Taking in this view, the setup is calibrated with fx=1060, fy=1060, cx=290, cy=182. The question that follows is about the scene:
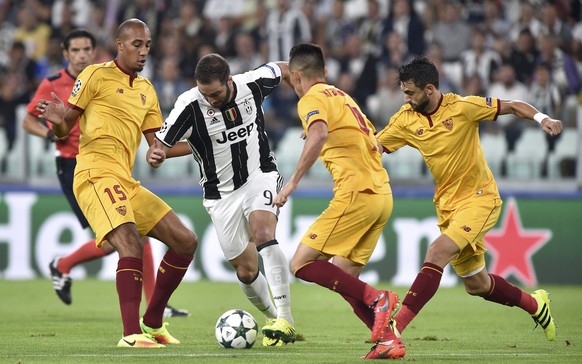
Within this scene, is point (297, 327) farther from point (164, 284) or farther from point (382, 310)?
point (382, 310)

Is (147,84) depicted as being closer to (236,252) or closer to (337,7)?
(236,252)

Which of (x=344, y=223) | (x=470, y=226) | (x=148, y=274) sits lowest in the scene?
(x=148, y=274)

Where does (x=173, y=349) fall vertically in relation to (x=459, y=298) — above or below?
above

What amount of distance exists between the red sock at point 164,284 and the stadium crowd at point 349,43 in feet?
21.8

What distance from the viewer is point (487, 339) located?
8.80m

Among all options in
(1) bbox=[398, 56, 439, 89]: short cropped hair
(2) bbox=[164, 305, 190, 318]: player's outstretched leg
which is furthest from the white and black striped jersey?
(2) bbox=[164, 305, 190, 318]: player's outstretched leg

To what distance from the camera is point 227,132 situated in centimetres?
836

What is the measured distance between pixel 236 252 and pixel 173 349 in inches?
43.3

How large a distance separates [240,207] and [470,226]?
182 centimetres

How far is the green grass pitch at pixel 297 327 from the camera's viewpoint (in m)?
7.35

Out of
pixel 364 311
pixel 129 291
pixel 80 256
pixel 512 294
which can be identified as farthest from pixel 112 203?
pixel 80 256

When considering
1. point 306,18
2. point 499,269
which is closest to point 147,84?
point 499,269

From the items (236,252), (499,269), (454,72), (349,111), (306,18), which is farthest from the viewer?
(306,18)

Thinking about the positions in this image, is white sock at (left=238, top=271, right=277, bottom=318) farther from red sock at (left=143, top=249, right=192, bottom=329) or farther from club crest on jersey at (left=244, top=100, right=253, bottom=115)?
A: club crest on jersey at (left=244, top=100, right=253, bottom=115)
